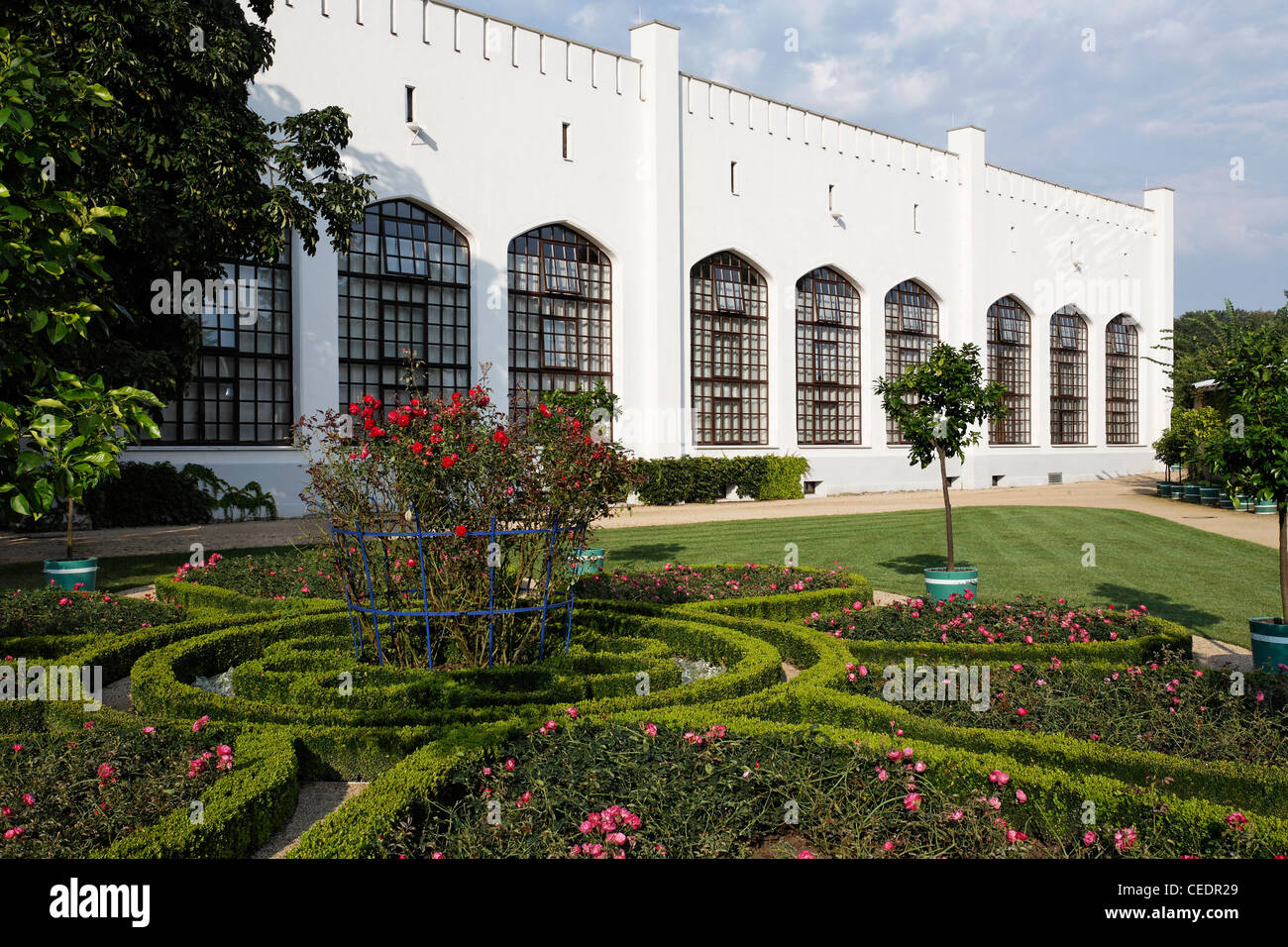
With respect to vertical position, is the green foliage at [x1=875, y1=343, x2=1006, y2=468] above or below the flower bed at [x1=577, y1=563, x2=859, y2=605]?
above

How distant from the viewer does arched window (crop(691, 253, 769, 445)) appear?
77.7 feet

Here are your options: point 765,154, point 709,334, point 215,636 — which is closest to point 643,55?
point 765,154

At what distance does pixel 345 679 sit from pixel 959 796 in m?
3.07

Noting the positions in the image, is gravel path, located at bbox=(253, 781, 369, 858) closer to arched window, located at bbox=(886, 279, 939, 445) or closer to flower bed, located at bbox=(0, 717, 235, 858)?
flower bed, located at bbox=(0, 717, 235, 858)

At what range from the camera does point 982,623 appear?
6637mm

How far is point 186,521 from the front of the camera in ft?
53.4

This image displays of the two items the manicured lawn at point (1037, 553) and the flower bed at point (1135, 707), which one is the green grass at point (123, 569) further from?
the flower bed at point (1135, 707)

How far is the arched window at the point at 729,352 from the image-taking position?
23688 millimetres

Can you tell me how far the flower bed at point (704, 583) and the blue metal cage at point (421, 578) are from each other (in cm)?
253

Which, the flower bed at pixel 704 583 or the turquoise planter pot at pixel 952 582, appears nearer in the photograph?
the flower bed at pixel 704 583

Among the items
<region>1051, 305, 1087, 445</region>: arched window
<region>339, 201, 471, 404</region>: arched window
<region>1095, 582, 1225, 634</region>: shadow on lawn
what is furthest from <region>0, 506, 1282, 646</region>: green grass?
<region>1051, 305, 1087, 445</region>: arched window

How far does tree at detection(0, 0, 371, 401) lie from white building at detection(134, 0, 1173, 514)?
211 inches

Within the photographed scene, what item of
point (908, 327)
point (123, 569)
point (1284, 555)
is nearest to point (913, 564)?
point (1284, 555)

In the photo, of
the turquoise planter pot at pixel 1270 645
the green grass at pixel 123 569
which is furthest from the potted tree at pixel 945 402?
the green grass at pixel 123 569
